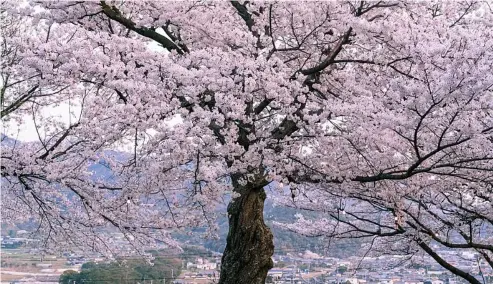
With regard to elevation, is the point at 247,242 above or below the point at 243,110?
below

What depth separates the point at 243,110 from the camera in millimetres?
4809

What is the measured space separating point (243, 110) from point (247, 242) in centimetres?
159

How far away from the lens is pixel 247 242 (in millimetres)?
5574

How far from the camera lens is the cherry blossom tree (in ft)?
14.8

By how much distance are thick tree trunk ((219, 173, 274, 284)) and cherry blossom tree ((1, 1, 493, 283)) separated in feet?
0.05

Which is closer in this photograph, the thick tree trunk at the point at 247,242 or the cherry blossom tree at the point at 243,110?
the cherry blossom tree at the point at 243,110

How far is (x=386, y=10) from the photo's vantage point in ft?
20.4

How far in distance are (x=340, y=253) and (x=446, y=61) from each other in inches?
520

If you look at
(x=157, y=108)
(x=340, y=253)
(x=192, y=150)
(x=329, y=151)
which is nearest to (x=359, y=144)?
(x=329, y=151)

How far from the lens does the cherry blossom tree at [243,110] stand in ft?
14.8

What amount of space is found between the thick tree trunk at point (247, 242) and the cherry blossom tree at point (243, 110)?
0.02m

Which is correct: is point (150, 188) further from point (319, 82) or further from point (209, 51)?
point (319, 82)

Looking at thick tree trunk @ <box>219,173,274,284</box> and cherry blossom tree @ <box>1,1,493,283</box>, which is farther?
thick tree trunk @ <box>219,173,274,284</box>

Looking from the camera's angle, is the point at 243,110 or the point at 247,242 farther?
the point at 247,242
